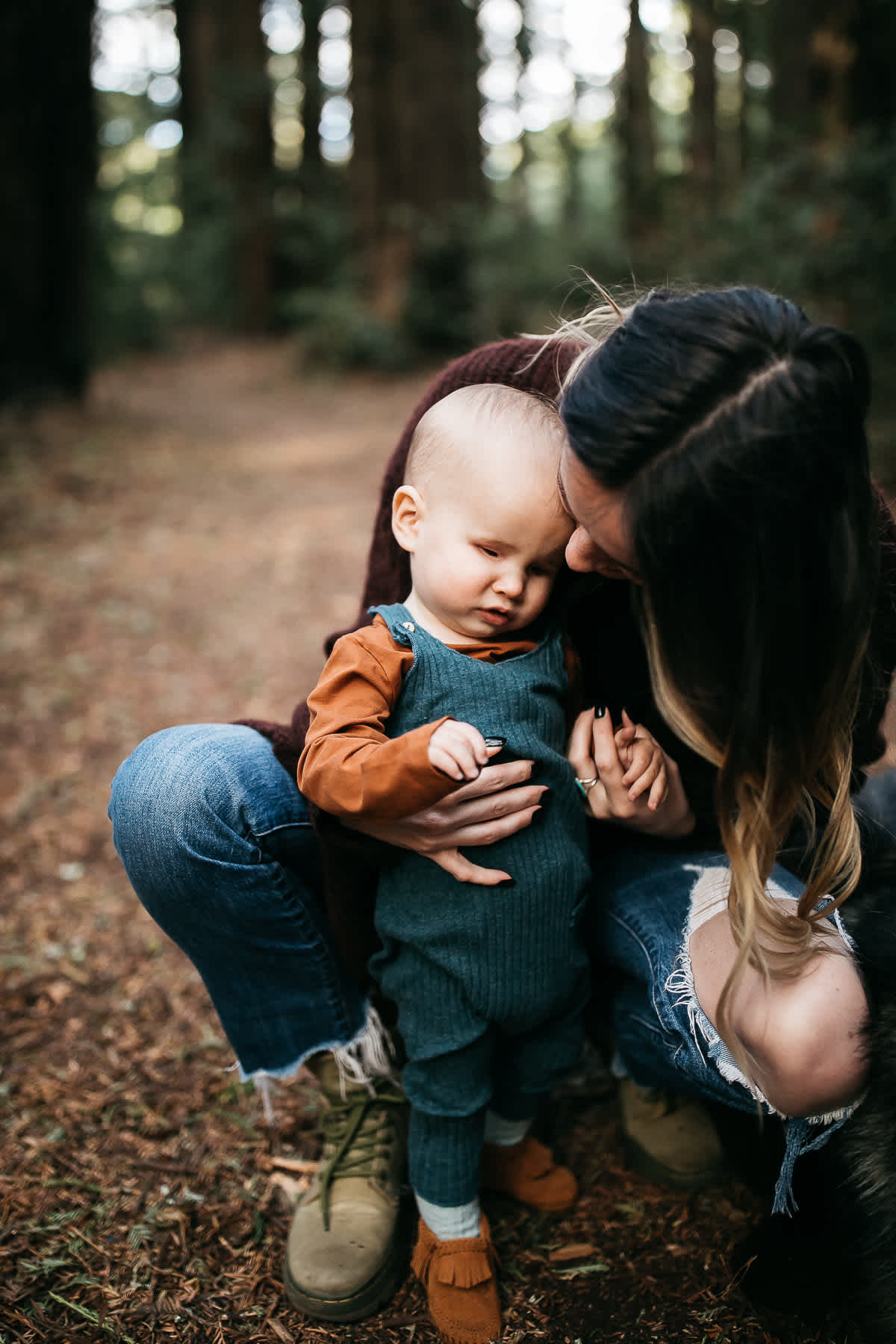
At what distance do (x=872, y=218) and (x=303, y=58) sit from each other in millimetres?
15430

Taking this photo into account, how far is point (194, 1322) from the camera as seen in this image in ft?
4.88

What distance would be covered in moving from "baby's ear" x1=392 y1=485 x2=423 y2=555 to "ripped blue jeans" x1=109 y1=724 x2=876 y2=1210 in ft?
1.45

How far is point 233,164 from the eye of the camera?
13.8 meters

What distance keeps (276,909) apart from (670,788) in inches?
25.4

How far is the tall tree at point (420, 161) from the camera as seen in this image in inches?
393

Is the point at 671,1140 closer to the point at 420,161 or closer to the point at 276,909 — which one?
the point at 276,909

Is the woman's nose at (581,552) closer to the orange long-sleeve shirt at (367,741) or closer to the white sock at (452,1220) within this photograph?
the orange long-sleeve shirt at (367,741)

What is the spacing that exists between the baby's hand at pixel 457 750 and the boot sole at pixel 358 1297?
2.89 feet

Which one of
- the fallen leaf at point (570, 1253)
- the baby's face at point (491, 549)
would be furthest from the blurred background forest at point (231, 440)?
the baby's face at point (491, 549)

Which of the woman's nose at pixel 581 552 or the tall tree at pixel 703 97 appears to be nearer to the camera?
the woman's nose at pixel 581 552

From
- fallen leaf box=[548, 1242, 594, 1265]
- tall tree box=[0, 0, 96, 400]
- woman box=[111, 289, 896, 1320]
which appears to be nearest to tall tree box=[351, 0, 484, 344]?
tall tree box=[0, 0, 96, 400]

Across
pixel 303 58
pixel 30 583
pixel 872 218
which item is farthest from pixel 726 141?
pixel 30 583

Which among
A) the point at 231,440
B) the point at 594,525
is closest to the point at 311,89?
the point at 231,440

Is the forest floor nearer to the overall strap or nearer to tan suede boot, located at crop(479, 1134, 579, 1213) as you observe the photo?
tan suede boot, located at crop(479, 1134, 579, 1213)
